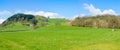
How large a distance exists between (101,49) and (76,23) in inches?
3645

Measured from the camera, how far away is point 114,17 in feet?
416

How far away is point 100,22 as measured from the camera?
12638 cm

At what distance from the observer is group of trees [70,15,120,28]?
12275 centimetres

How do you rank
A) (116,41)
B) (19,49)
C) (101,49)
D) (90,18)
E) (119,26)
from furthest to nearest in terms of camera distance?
(90,18) < (119,26) < (116,41) < (101,49) < (19,49)

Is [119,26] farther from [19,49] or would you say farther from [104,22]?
[19,49]

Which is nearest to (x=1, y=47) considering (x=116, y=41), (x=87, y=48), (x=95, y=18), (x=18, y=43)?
(x=18, y=43)

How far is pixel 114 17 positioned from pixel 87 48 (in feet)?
304

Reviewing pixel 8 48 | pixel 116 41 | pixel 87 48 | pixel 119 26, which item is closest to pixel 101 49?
pixel 87 48

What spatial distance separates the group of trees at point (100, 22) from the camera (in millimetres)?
122750

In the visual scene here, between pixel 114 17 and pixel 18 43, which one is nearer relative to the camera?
pixel 18 43

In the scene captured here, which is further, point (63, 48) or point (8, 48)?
point (63, 48)

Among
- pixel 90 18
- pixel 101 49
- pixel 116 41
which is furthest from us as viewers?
pixel 90 18

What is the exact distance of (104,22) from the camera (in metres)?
125

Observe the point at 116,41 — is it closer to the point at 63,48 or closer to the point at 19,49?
the point at 63,48
